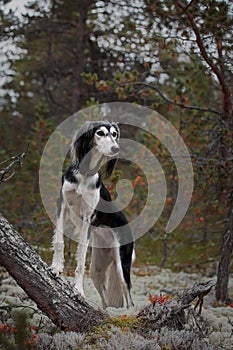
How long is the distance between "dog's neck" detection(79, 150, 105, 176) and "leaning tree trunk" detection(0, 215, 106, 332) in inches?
50.3

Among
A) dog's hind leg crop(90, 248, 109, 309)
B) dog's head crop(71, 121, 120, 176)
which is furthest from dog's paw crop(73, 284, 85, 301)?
dog's hind leg crop(90, 248, 109, 309)

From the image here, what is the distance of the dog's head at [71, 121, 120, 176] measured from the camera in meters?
5.79

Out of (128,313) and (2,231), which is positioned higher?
(2,231)

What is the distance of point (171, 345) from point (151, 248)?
11904mm

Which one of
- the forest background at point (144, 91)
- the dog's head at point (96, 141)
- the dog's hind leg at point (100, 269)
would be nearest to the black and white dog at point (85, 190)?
the dog's head at point (96, 141)

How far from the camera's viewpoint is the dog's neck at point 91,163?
18.8 ft

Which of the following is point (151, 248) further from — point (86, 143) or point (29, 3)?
point (86, 143)

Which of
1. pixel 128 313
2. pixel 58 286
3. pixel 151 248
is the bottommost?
pixel 151 248

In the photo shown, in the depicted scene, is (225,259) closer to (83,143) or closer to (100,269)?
(100,269)

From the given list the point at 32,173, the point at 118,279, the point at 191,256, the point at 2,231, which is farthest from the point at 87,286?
the point at 32,173

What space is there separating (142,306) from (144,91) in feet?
17.0

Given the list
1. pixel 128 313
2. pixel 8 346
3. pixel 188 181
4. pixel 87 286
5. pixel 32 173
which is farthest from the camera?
pixel 32 173

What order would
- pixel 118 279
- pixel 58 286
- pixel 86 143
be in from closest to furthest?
pixel 58 286 < pixel 86 143 < pixel 118 279

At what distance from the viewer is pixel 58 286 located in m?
5.04
